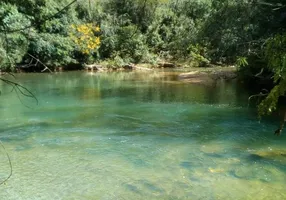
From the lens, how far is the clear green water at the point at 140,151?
622 cm

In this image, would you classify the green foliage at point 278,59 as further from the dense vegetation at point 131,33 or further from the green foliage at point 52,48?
the green foliage at point 52,48

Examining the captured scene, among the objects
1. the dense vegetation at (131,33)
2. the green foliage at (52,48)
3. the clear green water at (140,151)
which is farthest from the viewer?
the green foliage at (52,48)

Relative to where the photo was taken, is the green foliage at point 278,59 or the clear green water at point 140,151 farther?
the clear green water at point 140,151

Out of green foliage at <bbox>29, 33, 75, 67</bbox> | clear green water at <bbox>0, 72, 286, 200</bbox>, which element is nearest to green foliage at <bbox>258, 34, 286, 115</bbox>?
clear green water at <bbox>0, 72, 286, 200</bbox>

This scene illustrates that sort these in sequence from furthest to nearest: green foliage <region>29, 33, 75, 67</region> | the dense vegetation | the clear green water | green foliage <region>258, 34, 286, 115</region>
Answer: green foliage <region>29, 33, 75, 67</region> < the dense vegetation < the clear green water < green foliage <region>258, 34, 286, 115</region>

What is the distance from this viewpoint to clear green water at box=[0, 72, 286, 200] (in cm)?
622

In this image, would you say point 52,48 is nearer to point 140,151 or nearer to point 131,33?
point 131,33

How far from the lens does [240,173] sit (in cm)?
689

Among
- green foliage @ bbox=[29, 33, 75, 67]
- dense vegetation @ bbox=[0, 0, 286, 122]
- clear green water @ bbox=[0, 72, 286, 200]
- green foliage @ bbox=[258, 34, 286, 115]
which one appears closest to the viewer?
green foliage @ bbox=[258, 34, 286, 115]

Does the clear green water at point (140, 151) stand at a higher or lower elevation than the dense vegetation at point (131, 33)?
lower

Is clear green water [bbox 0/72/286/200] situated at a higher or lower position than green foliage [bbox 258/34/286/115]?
lower

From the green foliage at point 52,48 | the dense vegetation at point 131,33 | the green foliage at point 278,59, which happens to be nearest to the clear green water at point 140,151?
the green foliage at point 278,59

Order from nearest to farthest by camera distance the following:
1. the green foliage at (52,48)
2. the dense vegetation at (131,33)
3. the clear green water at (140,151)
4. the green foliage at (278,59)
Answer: the green foliage at (278,59) < the clear green water at (140,151) < the dense vegetation at (131,33) < the green foliage at (52,48)

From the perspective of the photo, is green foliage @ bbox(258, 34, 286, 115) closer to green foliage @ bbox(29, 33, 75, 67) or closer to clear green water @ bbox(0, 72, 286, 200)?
clear green water @ bbox(0, 72, 286, 200)
